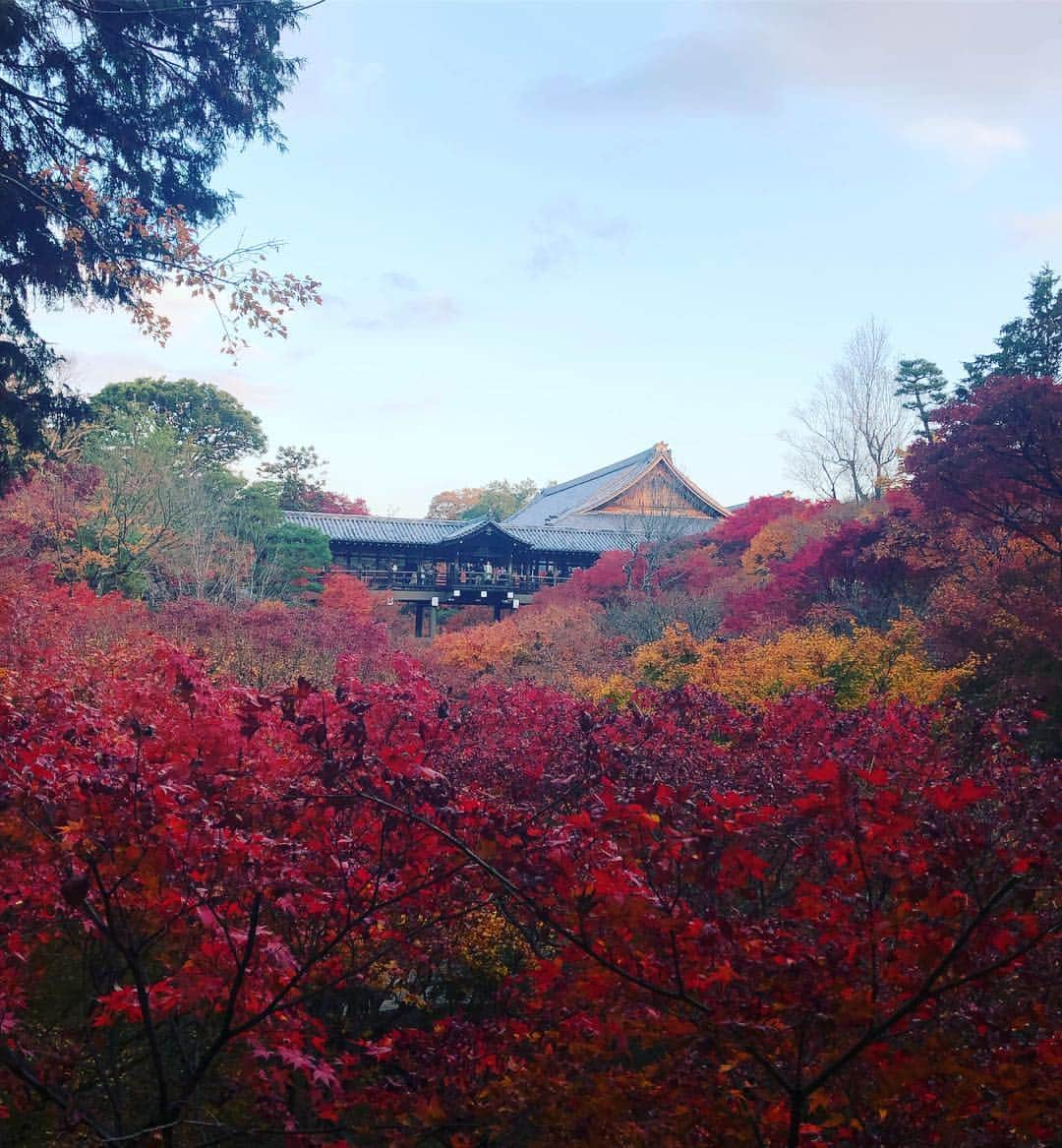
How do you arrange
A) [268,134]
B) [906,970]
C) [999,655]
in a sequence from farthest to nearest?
1. [999,655]
2. [268,134]
3. [906,970]

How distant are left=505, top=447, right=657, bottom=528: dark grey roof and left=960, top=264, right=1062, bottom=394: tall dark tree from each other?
17.1 m

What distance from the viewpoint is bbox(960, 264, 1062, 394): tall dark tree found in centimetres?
2258

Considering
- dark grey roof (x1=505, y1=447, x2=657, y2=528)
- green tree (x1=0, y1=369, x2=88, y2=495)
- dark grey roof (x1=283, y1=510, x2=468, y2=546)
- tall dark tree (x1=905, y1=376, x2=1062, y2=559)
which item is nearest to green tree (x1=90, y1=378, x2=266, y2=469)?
dark grey roof (x1=283, y1=510, x2=468, y2=546)

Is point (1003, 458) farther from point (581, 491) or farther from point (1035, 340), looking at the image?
point (581, 491)

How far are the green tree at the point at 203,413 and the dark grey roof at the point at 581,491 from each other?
12.3 m

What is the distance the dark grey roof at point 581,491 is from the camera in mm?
39500

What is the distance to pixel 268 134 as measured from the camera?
8.79 m

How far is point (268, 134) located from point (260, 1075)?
8.12 metres

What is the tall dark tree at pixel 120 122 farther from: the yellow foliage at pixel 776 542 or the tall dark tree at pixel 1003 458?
the yellow foliage at pixel 776 542

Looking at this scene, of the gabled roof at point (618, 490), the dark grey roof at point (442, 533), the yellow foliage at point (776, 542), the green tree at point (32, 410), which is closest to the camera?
the green tree at point (32, 410)

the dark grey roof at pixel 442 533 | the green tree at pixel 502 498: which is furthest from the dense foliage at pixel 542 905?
the green tree at pixel 502 498

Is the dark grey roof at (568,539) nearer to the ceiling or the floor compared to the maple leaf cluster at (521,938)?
nearer to the ceiling

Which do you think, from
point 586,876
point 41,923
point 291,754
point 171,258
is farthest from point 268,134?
point 586,876

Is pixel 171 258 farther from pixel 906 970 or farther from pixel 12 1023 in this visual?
pixel 906 970
